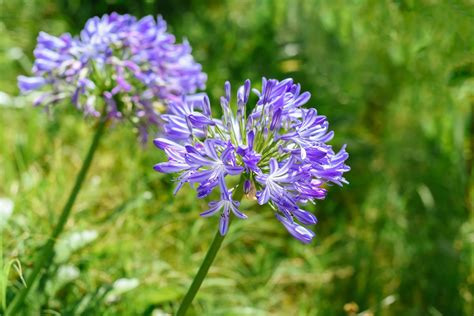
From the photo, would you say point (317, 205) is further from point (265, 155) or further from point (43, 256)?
point (265, 155)

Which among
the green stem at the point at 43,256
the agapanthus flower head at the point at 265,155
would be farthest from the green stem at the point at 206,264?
the green stem at the point at 43,256

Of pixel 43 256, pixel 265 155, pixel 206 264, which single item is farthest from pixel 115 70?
pixel 206 264

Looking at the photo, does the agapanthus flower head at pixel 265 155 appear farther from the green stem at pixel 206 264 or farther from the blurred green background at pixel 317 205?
the blurred green background at pixel 317 205

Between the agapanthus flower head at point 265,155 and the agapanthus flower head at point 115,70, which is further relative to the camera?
the agapanthus flower head at point 115,70

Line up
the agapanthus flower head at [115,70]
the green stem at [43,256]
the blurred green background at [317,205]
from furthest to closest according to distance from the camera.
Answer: the blurred green background at [317,205] → the agapanthus flower head at [115,70] → the green stem at [43,256]

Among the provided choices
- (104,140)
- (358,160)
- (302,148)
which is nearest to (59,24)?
(104,140)

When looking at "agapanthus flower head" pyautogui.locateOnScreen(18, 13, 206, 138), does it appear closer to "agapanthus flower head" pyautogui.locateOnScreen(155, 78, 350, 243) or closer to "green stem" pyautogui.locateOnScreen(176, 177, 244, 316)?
"agapanthus flower head" pyautogui.locateOnScreen(155, 78, 350, 243)

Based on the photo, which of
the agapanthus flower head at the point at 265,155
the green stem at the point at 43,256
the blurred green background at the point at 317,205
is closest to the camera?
the agapanthus flower head at the point at 265,155
